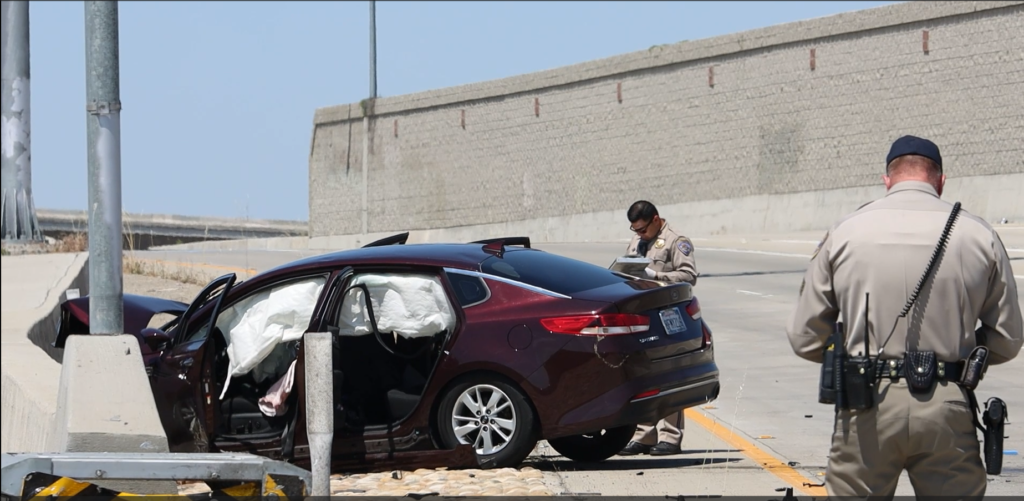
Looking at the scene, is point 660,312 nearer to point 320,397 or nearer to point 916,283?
point 320,397

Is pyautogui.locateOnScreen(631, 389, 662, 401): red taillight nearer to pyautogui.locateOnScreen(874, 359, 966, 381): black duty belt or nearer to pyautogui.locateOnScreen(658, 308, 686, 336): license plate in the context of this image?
pyautogui.locateOnScreen(658, 308, 686, 336): license plate

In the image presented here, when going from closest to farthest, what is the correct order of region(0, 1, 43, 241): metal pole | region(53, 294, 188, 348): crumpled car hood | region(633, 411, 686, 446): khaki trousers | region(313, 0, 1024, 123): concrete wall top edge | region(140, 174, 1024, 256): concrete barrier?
region(633, 411, 686, 446): khaki trousers
region(53, 294, 188, 348): crumpled car hood
region(0, 1, 43, 241): metal pole
region(140, 174, 1024, 256): concrete barrier
region(313, 0, 1024, 123): concrete wall top edge

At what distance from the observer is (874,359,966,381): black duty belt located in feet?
15.5

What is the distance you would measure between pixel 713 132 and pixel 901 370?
1551 inches

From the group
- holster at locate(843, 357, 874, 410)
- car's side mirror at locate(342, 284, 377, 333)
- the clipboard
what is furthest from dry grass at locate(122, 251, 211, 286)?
holster at locate(843, 357, 874, 410)

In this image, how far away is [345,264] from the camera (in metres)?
8.60

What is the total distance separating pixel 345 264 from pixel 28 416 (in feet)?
7.76

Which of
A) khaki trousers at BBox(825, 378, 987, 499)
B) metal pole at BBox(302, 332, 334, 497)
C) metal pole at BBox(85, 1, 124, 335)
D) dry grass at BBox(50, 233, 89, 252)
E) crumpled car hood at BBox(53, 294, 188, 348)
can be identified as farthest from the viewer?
dry grass at BBox(50, 233, 89, 252)

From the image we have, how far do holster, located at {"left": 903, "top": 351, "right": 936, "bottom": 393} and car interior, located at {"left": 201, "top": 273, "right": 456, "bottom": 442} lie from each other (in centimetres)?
402

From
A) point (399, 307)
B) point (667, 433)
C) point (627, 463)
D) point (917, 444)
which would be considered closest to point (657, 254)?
point (667, 433)

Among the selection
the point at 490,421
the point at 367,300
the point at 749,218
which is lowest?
the point at 490,421

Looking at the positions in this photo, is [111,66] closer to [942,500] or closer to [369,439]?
[369,439]

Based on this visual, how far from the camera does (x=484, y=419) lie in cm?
813

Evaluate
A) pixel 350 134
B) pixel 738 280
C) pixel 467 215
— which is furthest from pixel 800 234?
pixel 350 134
